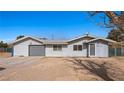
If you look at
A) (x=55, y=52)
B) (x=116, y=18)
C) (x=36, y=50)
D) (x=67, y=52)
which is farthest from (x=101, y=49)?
(x=116, y=18)

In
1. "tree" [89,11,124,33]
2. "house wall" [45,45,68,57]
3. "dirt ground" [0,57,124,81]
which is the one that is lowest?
"dirt ground" [0,57,124,81]

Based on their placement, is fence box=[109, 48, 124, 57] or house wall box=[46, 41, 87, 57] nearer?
fence box=[109, 48, 124, 57]

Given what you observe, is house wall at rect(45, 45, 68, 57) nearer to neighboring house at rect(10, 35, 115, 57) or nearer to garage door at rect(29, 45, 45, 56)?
neighboring house at rect(10, 35, 115, 57)

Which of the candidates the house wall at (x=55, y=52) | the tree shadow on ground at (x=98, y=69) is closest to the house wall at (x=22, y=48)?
the house wall at (x=55, y=52)

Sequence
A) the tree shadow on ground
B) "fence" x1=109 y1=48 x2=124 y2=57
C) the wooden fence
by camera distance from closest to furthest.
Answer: the tree shadow on ground < the wooden fence < "fence" x1=109 y1=48 x2=124 y2=57

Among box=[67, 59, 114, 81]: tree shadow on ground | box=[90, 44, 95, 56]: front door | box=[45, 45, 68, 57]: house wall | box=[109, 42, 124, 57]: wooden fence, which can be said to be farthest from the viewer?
box=[45, 45, 68, 57]: house wall

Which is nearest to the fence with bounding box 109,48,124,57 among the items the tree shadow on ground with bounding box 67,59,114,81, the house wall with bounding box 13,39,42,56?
the house wall with bounding box 13,39,42,56

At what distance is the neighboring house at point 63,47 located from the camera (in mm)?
29062

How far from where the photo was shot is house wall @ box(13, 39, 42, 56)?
99.8 ft

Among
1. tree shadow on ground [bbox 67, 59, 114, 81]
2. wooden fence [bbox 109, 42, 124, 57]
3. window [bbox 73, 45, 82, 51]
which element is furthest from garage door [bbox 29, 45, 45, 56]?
tree shadow on ground [bbox 67, 59, 114, 81]

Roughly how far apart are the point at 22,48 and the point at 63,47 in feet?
15.0

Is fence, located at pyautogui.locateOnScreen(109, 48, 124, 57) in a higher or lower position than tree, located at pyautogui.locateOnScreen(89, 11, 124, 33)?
lower
